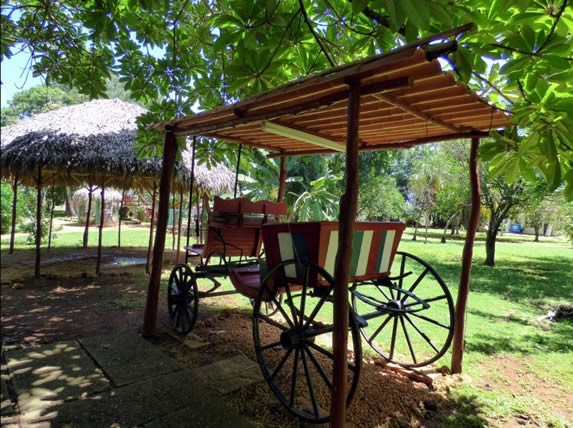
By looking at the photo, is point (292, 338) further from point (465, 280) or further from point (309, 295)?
point (465, 280)

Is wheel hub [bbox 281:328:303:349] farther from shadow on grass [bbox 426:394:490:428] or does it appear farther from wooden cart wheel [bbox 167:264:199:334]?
wooden cart wheel [bbox 167:264:199:334]

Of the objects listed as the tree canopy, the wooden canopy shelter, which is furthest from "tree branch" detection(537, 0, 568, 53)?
the wooden canopy shelter

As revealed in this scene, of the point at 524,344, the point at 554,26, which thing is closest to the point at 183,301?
the point at 554,26

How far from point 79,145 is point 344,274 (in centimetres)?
691

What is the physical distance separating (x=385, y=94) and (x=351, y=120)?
390mm

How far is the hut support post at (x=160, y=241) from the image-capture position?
409 cm

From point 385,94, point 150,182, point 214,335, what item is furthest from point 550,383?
point 150,182

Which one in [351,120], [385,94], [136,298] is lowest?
[136,298]

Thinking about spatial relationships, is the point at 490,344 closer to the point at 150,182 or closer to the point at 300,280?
the point at 300,280

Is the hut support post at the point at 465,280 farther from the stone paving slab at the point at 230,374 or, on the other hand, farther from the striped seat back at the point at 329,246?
the stone paving slab at the point at 230,374

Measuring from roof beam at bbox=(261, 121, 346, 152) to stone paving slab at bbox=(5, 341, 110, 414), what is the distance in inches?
99.8

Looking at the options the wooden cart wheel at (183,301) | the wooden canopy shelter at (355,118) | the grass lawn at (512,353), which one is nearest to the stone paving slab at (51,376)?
the wooden canopy shelter at (355,118)

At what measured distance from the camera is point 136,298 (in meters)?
5.85

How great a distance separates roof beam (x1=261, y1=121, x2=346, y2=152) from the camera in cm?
319
